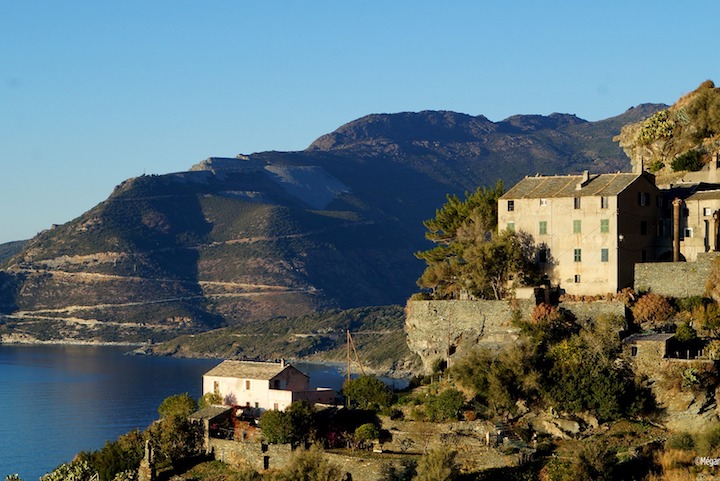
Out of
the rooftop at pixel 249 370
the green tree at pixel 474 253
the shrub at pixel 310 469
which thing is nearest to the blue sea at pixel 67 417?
the rooftop at pixel 249 370

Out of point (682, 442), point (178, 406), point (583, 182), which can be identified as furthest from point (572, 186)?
point (178, 406)

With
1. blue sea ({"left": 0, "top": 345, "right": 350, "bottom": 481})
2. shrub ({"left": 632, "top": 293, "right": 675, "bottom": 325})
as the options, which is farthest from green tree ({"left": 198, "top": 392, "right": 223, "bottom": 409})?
blue sea ({"left": 0, "top": 345, "right": 350, "bottom": 481})

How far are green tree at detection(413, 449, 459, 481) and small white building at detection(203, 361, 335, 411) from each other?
15106mm

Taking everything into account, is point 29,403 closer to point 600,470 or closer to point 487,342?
point 487,342

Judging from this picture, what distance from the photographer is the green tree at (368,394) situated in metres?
59.8

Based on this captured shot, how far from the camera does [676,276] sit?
5741 centimetres

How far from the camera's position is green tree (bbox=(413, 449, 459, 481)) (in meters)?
48.0

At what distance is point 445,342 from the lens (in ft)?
205

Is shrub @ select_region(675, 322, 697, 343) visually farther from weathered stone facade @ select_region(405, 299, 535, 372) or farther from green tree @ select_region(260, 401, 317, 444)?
green tree @ select_region(260, 401, 317, 444)

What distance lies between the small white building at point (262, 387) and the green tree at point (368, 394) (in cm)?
304

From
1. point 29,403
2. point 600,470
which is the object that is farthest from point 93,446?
point 600,470

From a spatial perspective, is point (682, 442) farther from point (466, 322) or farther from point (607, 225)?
point (466, 322)

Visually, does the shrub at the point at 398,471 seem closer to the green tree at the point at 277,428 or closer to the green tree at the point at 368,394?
the green tree at the point at 277,428

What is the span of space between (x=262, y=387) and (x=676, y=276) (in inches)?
822
